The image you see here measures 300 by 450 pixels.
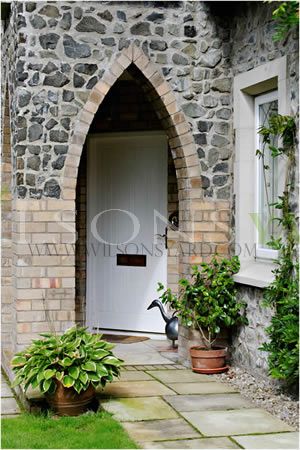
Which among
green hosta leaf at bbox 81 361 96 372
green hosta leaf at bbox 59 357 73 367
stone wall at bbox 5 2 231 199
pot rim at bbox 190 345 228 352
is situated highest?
stone wall at bbox 5 2 231 199

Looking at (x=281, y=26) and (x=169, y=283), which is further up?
(x=281, y=26)

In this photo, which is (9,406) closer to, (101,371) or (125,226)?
(101,371)

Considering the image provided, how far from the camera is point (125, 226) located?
29.4 feet

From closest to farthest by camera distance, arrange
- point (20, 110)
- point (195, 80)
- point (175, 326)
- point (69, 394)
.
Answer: point (69, 394)
point (20, 110)
point (195, 80)
point (175, 326)

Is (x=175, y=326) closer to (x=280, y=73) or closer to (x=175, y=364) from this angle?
(x=175, y=364)

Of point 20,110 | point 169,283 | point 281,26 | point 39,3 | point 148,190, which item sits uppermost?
point 39,3

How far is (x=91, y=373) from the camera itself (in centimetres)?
544

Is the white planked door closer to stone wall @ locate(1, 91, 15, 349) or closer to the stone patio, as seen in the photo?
stone wall @ locate(1, 91, 15, 349)

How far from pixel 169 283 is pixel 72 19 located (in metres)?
3.25

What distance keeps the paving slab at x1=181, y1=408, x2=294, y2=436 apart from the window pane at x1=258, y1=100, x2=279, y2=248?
1705 millimetres

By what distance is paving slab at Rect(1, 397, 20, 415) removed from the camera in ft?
19.0

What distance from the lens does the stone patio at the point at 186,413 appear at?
4.86 meters

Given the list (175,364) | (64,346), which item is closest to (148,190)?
(175,364)

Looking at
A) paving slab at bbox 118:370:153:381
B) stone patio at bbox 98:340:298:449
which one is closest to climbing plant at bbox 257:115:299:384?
stone patio at bbox 98:340:298:449
